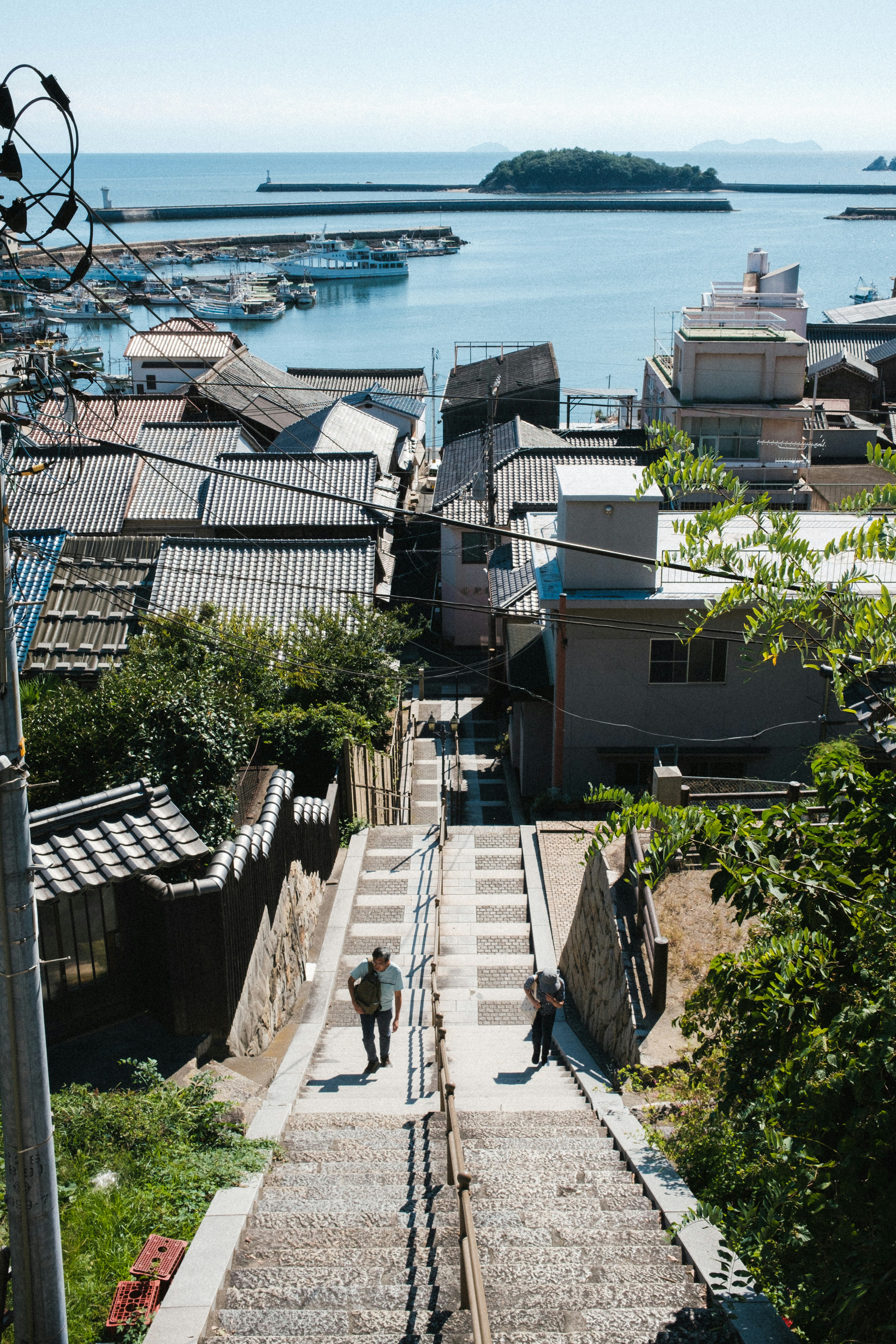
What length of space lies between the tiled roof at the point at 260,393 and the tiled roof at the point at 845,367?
2253 cm

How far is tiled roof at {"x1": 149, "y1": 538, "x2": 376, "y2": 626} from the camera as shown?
2352cm

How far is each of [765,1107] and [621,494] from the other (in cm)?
1547

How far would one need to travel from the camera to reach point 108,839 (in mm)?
9453

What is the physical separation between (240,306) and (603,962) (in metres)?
107

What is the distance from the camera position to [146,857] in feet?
30.9

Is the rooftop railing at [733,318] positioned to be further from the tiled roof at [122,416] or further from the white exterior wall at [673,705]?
the white exterior wall at [673,705]

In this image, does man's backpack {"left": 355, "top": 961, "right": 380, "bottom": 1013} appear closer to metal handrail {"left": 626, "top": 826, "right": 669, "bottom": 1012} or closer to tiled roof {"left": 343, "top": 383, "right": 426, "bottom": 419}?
metal handrail {"left": 626, "top": 826, "right": 669, "bottom": 1012}

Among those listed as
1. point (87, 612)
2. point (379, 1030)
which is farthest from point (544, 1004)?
point (87, 612)

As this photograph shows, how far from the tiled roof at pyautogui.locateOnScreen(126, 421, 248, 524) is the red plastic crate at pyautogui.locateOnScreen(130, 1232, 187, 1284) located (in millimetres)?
24932

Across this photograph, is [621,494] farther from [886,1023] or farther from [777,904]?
[886,1023]

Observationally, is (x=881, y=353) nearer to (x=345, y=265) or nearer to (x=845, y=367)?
(x=845, y=367)

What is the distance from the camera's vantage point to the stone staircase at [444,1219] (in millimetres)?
5539

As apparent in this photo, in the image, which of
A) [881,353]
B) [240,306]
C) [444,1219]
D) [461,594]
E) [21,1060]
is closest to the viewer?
[21,1060]

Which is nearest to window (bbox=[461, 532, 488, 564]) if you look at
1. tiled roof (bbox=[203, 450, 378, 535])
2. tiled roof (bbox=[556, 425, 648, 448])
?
tiled roof (bbox=[203, 450, 378, 535])
